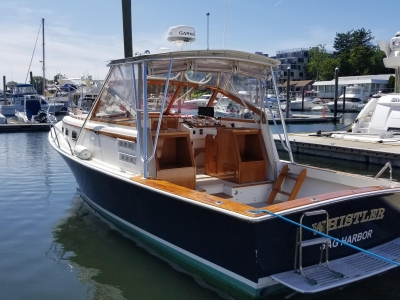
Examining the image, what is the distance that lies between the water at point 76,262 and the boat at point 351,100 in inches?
1584

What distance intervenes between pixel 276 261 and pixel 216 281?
895 millimetres

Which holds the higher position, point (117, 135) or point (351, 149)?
point (117, 135)

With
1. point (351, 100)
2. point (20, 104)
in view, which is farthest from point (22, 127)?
point (351, 100)

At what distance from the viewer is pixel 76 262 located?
5707mm

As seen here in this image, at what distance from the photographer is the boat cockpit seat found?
5.75 metres

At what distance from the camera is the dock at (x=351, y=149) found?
12.5m

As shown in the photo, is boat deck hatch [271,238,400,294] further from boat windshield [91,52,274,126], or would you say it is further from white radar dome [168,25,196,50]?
white radar dome [168,25,196,50]

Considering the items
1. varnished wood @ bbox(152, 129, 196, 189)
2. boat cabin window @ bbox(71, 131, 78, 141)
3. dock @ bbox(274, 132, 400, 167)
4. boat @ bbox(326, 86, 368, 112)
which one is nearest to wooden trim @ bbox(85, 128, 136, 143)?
varnished wood @ bbox(152, 129, 196, 189)

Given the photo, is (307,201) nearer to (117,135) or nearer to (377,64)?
(117,135)

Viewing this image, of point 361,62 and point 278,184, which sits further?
point 361,62

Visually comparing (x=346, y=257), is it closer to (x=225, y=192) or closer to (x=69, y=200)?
(x=225, y=192)

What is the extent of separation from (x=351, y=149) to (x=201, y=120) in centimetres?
777

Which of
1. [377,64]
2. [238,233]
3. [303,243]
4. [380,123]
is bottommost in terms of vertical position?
[303,243]

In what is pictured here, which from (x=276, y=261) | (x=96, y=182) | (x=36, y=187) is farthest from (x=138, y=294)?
(x=36, y=187)
